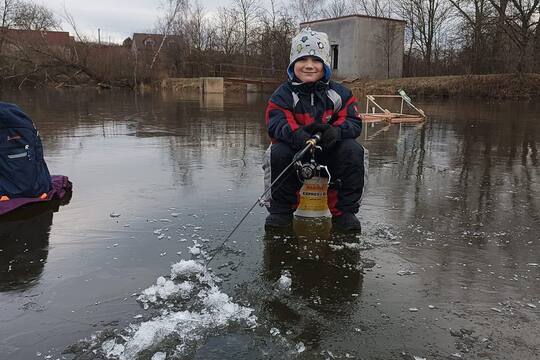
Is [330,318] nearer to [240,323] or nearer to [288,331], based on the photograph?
[288,331]

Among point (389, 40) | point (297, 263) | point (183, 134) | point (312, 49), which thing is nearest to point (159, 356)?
point (297, 263)

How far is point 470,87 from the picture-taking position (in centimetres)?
2527

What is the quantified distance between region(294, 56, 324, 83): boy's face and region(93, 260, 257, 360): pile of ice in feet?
5.40

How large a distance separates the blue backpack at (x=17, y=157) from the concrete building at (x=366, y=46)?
3200 cm

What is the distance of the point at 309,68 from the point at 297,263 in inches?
58.4

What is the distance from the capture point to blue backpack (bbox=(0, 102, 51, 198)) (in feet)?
12.9

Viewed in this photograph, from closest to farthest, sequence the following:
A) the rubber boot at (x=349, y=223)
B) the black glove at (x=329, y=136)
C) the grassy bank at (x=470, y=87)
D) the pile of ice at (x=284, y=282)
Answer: the pile of ice at (x=284, y=282) → the black glove at (x=329, y=136) → the rubber boot at (x=349, y=223) → the grassy bank at (x=470, y=87)

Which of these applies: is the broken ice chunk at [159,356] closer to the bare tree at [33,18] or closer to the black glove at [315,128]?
the black glove at [315,128]

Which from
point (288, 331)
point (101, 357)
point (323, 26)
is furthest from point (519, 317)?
point (323, 26)

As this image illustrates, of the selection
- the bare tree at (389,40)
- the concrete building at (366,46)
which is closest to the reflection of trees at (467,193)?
the concrete building at (366,46)

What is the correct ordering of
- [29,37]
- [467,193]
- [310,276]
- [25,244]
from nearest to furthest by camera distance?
[310,276] < [25,244] < [467,193] < [29,37]

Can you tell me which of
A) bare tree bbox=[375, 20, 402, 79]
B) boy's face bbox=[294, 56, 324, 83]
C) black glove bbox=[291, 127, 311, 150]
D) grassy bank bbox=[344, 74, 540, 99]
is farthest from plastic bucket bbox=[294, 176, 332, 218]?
bare tree bbox=[375, 20, 402, 79]

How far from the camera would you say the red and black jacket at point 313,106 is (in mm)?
3564

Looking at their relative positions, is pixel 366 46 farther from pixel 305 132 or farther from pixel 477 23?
pixel 305 132
